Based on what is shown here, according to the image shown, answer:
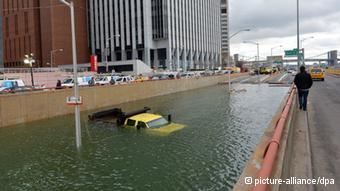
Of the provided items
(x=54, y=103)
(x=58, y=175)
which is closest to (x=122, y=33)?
(x=54, y=103)

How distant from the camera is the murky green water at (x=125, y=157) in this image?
414 inches

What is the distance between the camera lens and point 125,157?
13.6 meters

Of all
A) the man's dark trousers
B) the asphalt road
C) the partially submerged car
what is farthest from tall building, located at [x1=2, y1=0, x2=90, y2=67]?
the asphalt road

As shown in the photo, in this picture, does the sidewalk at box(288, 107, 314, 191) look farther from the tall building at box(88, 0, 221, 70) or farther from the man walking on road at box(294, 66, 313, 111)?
the tall building at box(88, 0, 221, 70)

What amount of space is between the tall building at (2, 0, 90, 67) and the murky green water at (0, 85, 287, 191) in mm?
90389

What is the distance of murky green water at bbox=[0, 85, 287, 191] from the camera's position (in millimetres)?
10516

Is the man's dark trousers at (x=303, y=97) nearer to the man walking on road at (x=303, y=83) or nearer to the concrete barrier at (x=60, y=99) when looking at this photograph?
the man walking on road at (x=303, y=83)

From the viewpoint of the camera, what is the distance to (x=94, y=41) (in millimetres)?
122500

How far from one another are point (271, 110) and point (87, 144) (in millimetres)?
14804

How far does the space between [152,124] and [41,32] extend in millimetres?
103987

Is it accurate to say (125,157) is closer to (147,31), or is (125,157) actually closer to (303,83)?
(303,83)

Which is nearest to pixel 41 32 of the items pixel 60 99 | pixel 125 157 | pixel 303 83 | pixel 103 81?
pixel 103 81

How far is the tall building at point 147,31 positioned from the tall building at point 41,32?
5.28m

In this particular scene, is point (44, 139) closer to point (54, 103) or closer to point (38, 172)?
point (38, 172)
